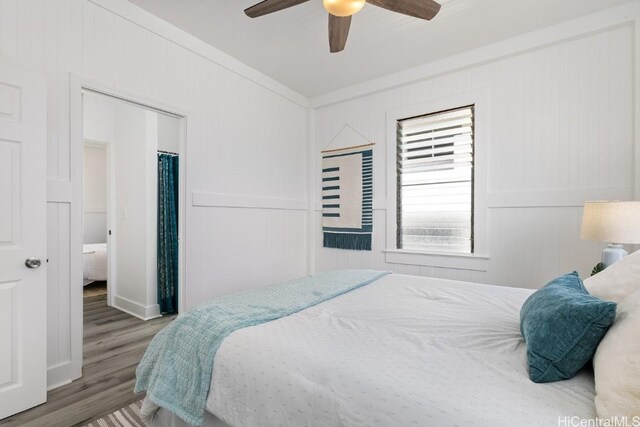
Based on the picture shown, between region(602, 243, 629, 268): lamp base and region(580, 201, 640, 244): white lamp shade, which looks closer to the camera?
region(580, 201, 640, 244): white lamp shade

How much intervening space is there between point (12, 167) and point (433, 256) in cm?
328

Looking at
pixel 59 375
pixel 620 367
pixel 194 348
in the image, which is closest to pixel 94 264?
pixel 59 375

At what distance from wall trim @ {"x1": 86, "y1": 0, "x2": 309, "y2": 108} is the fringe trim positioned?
175cm

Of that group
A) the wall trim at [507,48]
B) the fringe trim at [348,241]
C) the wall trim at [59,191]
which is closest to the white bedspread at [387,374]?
the wall trim at [59,191]

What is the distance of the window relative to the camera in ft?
10.2

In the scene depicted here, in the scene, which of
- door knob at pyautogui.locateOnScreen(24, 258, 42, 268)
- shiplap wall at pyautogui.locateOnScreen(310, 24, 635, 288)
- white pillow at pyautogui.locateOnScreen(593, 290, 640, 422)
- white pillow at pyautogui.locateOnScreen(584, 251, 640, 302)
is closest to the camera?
white pillow at pyautogui.locateOnScreen(593, 290, 640, 422)

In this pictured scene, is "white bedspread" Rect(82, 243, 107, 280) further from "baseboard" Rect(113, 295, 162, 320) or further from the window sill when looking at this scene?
the window sill

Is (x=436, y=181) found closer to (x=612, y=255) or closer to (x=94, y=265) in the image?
(x=612, y=255)

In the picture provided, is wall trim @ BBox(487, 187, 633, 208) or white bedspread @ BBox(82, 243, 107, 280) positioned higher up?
wall trim @ BBox(487, 187, 633, 208)

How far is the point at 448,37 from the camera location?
2.79m

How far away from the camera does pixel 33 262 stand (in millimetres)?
1837

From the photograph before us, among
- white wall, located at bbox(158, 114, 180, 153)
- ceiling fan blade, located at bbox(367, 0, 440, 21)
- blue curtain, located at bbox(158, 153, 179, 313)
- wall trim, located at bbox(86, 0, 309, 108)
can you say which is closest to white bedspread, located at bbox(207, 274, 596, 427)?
ceiling fan blade, located at bbox(367, 0, 440, 21)

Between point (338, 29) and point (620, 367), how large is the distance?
2.21 meters

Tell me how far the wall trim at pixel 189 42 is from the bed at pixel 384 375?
2.48 meters
